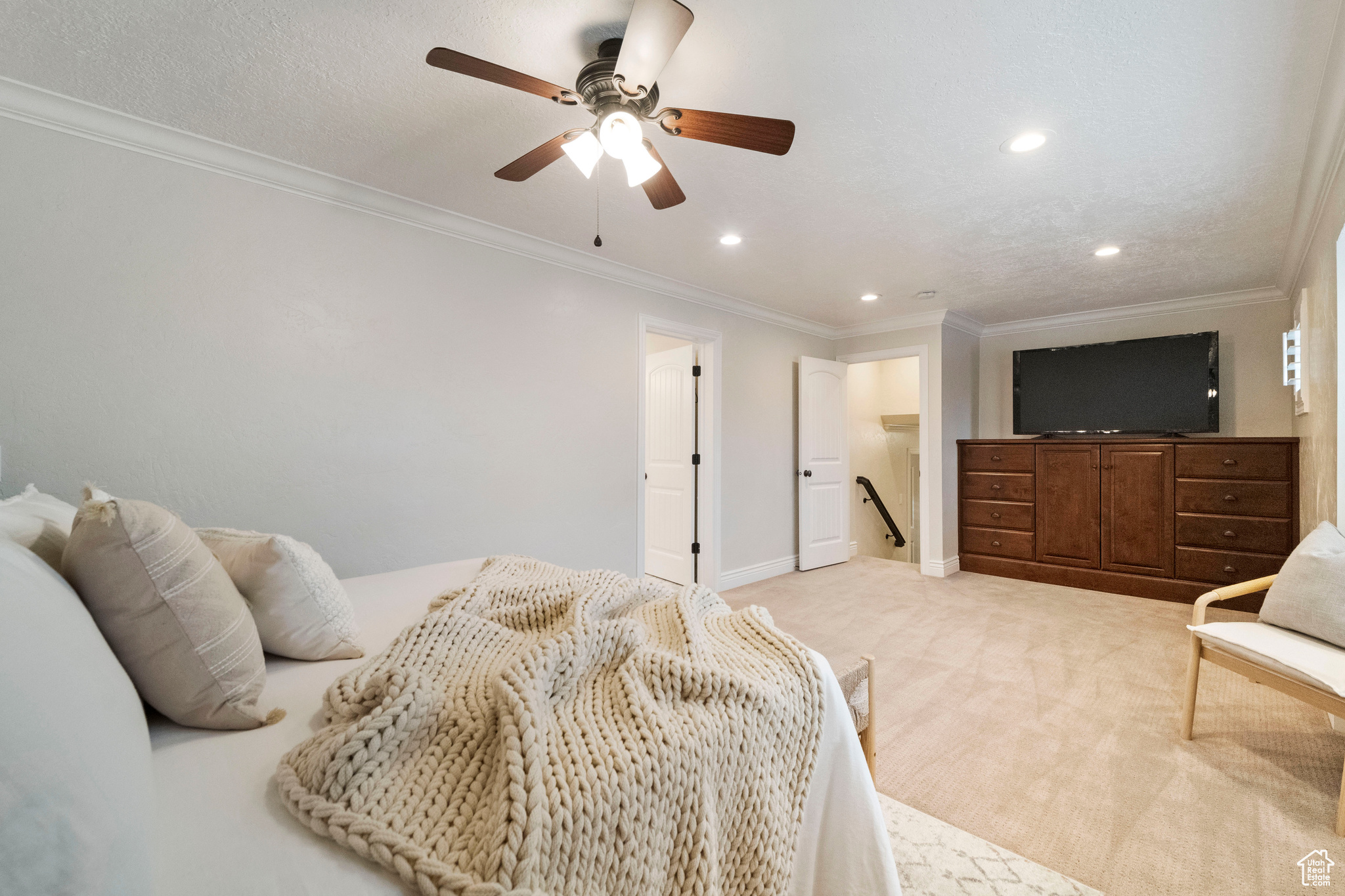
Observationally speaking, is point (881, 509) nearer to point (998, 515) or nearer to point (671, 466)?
point (998, 515)

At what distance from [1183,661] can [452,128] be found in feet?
14.0

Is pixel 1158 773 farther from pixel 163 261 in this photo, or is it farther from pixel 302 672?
pixel 163 261

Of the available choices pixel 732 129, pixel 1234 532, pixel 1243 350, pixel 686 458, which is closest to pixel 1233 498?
pixel 1234 532

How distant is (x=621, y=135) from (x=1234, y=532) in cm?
489

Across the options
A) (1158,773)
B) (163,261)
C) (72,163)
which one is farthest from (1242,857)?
(72,163)

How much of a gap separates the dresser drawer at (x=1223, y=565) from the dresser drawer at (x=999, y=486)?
1.04 m

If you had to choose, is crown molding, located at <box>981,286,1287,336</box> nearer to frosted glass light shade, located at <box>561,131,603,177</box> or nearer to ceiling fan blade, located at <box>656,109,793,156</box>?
ceiling fan blade, located at <box>656,109,793,156</box>

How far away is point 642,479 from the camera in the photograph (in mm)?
3725

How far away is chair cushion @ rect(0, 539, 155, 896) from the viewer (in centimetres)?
48

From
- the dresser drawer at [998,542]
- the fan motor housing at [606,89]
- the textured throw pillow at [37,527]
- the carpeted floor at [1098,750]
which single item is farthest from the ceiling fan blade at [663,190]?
the dresser drawer at [998,542]

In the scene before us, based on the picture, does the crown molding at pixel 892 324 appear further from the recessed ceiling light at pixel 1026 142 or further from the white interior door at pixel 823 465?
the recessed ceiling light at pixel 1026 142

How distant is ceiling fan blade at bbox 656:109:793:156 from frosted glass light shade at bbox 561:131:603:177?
8.7 inches

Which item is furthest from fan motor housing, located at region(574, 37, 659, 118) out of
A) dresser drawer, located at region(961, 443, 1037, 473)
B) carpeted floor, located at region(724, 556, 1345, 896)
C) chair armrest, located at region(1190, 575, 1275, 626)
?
dresser drawer, located at region(961, 443, 1037, 473)

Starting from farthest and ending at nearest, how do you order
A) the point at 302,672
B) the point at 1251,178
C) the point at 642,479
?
the point at 642,479 < the point at 1251,178 < the point at 302,672
